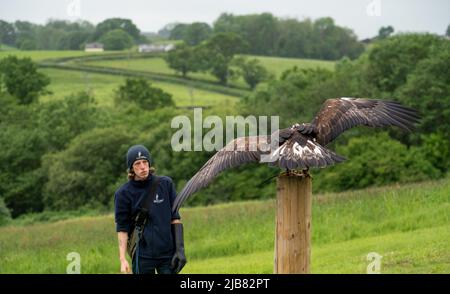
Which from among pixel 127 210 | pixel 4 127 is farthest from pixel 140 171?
pixel 4 127

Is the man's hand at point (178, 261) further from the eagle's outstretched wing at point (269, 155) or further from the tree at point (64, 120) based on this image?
the tree at point (64, 120)

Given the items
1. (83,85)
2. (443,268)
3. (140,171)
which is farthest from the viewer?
(83,85)

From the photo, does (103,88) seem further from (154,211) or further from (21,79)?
(154,211)

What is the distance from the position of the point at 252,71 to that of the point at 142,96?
1333 inches

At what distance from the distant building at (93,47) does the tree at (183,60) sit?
2754cm

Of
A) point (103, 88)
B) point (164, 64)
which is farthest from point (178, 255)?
point (164, 64)

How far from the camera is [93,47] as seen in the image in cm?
17012

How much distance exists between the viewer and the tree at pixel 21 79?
113 meters

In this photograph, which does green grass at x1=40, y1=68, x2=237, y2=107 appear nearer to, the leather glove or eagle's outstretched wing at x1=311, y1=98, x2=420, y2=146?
eagle's outstretched wing at x1=311, y1=98, x2=420, y2=146

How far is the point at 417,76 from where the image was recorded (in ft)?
196

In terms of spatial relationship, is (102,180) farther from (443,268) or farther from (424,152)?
(443,268)

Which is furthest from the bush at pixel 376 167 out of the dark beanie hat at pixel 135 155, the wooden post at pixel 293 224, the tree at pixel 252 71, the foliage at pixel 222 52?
the foliage at pixel 222 52

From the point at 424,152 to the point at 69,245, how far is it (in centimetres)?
3614

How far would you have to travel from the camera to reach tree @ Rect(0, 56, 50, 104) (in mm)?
113250
